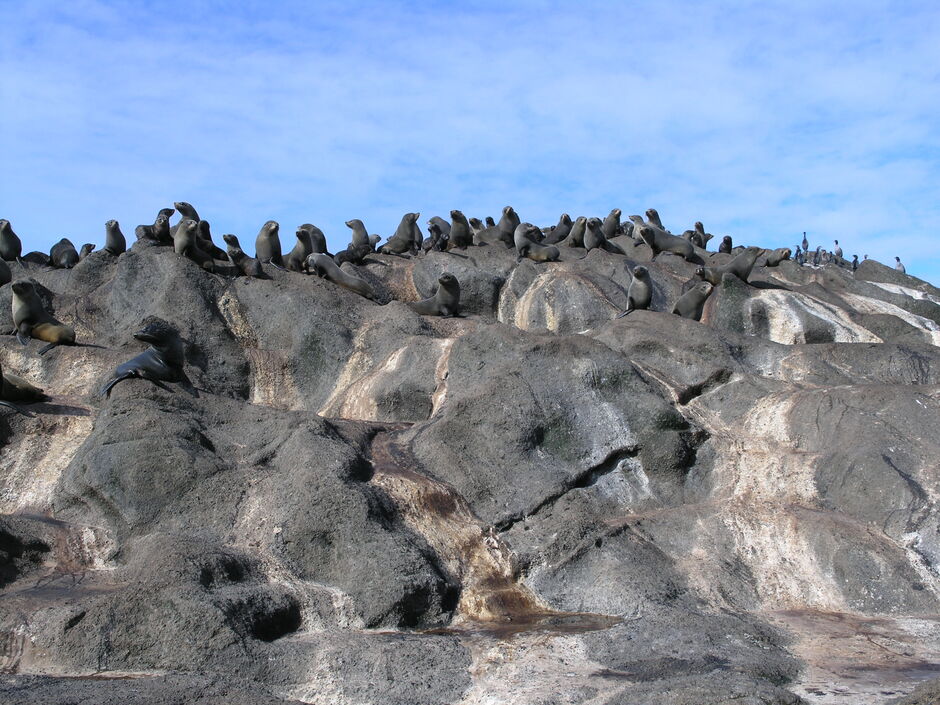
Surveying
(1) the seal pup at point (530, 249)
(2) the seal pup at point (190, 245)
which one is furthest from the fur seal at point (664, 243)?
(2) the seal pup at point (190, 245)

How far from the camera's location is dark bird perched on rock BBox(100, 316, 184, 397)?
12.6 m

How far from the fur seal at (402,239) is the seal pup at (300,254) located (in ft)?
11.6

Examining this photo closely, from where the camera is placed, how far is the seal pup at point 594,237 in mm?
23797

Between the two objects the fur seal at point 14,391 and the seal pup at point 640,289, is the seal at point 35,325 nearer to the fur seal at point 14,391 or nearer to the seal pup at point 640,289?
the fur seal at point 14,391

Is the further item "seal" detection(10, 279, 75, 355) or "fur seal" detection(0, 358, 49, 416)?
"seal" detection(10, 279, 75, 355)

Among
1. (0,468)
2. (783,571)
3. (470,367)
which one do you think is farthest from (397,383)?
(783,571)

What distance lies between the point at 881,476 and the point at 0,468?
31.7ft

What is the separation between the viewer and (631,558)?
1057cm

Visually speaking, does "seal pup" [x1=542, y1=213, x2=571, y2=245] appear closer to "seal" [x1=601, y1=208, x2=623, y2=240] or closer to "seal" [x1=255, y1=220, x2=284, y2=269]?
"seal" [x1=601, y1=208, x2=623, y2=240]

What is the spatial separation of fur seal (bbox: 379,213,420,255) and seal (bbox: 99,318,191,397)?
12412mm

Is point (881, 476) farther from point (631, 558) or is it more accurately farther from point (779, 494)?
point (631, 558)

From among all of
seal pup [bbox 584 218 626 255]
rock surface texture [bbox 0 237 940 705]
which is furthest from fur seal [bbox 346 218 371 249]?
rock surface texture [bbox 0 237 940 705]

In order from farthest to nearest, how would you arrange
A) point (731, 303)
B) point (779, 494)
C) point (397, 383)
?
point (731, 303) → point (397, 383) → point (779, 494)

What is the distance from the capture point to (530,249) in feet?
76.2
